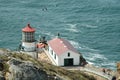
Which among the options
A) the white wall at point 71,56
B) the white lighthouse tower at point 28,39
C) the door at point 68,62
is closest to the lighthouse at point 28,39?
the white lighthouse tower at point 28,39

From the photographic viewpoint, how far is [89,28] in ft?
372

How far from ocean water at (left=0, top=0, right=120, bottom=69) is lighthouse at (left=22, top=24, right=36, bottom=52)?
27.2 m

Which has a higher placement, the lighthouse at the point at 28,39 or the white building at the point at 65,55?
the lighthouse at the point at 28,39

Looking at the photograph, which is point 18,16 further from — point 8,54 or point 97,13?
point 8,54

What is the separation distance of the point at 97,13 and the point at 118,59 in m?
45.1

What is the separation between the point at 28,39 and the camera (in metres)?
58.1

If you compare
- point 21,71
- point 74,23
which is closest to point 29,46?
point 21,71

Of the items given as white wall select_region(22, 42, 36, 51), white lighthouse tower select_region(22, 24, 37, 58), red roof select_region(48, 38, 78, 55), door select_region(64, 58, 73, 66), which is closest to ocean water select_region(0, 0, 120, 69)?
red roof select_region(48, 38, 78, 55)

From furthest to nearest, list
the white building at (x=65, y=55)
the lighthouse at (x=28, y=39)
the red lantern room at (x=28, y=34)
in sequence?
1. the lighthouse at (x=28, y=39)
2. the red lantern room at (x=28, y=34)
3. the white building at (x=65, y=55)

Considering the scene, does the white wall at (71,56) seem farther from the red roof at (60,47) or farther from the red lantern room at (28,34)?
the red lantern room at (28,34)

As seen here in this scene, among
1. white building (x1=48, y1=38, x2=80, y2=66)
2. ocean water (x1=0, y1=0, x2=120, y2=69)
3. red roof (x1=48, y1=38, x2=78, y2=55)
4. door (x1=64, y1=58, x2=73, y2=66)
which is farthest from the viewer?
ocean water (x1=0, y1=0, x2=120, y2=69)

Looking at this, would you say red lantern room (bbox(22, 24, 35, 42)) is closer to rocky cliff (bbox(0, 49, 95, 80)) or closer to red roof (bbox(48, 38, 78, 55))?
red roof (bbox(48, 38, 78, 55))

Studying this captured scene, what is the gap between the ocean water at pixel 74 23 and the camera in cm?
9506

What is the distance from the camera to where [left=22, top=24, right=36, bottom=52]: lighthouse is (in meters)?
57.6
